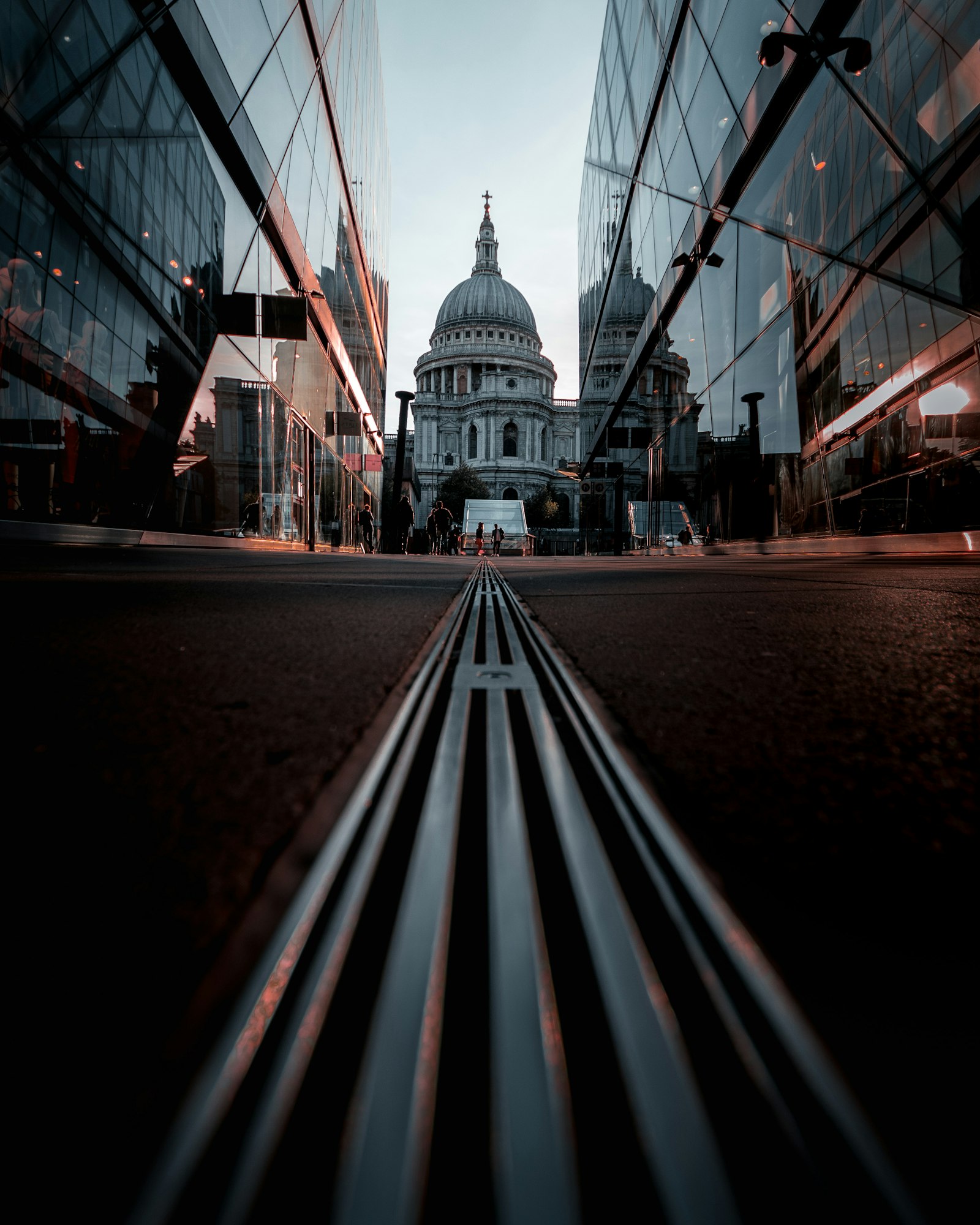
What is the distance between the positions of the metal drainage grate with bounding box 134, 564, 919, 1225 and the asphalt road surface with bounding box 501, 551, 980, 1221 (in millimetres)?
24

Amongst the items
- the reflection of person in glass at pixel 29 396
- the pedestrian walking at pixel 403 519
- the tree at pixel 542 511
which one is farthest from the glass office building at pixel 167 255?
the tree at pixel 542 511

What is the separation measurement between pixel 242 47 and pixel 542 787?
12.3 m

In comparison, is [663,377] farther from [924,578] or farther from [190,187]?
[924,578]

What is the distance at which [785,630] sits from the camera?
161 cm

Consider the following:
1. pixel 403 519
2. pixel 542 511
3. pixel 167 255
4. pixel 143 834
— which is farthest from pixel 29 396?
pixel 542 511

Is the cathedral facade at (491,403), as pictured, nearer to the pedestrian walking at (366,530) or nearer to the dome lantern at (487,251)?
the dome lantern at (487,251)

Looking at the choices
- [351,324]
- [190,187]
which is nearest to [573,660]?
[190,187]

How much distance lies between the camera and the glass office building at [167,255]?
6754 mm

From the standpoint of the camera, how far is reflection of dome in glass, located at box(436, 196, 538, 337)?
77.2 metres

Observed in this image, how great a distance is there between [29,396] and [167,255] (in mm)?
3667

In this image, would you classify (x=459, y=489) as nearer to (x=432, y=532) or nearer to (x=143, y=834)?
(x=432, y=532)

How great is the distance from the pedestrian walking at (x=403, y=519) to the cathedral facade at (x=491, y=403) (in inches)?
2094

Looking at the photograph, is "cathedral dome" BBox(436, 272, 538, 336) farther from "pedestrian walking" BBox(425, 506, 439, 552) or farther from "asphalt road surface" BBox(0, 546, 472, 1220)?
"asphalt road surface" BBox(0, 546, 472, 1220)

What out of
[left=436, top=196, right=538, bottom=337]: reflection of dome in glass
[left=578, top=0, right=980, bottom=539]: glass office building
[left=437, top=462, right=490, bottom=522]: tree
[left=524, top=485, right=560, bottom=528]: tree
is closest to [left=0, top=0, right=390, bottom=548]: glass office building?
[left=578, top=0, right=980, bottom=539]: glass office building
